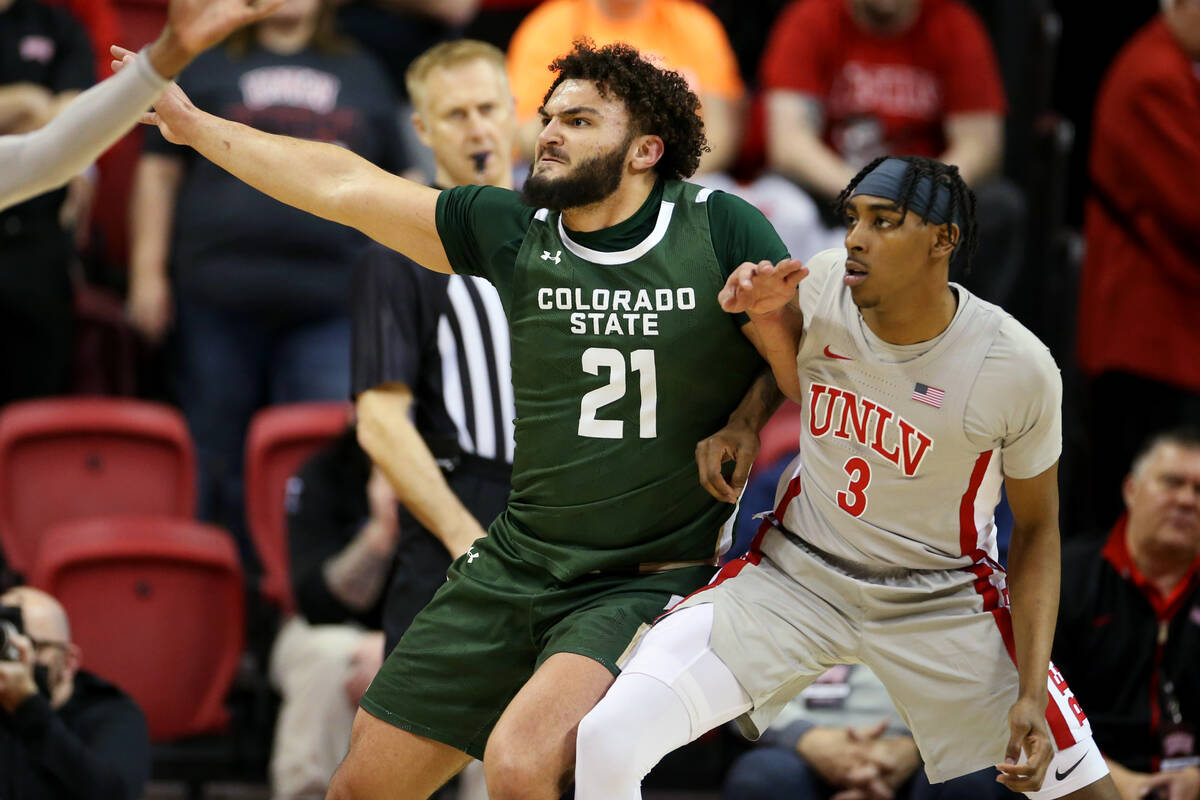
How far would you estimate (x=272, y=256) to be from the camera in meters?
6.77

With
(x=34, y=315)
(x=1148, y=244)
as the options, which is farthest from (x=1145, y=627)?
(x=34, y=315)

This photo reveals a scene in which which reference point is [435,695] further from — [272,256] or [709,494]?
[272,256]

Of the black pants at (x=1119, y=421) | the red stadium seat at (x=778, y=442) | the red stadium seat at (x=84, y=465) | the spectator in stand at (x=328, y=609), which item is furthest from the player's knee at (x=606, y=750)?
the black pants at (x=1119, y=421)

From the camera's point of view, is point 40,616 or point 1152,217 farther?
point 1152,217

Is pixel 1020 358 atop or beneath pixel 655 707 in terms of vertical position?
atop

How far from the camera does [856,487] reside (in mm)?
3875

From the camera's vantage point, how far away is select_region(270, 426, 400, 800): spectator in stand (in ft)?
18.8

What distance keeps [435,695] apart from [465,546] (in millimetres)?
557

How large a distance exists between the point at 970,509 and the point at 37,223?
169 inches

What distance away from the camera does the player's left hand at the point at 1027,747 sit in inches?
144

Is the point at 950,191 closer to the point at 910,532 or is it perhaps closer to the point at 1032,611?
the point at 910,532

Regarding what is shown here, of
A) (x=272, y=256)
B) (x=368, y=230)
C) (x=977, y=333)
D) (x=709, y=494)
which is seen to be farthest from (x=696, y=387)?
(x=272, y=256)

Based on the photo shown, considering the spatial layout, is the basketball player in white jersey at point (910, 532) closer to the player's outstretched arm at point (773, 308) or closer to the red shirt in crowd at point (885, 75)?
the player's outstretched arm at point (773, 308)

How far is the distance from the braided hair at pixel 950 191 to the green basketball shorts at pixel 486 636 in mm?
947
